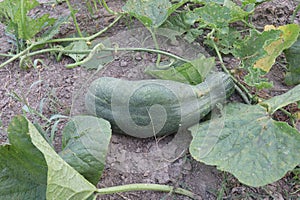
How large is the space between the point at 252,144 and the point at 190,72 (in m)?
0.47

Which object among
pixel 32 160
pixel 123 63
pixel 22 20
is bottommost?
pixel 123 63

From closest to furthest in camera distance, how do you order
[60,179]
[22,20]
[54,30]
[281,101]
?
[60,179]
[281,101]
[22,20]
[54,30]

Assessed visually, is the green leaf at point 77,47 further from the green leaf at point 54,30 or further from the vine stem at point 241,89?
the vine stem at point 241,89

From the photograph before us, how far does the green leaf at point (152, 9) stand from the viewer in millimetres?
1971

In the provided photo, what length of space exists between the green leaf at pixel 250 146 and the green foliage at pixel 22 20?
1024mm

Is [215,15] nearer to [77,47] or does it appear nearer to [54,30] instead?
[77,47]

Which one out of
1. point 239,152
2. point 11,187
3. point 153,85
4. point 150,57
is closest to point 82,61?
point 150,57

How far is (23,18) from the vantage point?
2061 mm

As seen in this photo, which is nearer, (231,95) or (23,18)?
(231,95)

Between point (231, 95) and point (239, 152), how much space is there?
0.47m

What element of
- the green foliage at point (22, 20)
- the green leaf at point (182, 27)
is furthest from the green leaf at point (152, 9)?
the green foliage at point (22, 20)

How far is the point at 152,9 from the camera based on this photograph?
6.60ft

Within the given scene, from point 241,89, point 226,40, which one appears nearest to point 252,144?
point 241,89

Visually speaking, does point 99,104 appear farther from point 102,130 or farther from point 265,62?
point 265,62
